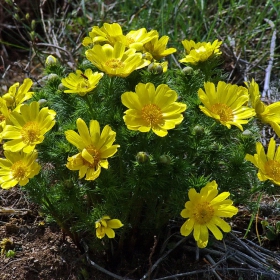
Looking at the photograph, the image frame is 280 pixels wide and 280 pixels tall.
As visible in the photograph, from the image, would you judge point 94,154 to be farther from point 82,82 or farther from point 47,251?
point 47,251

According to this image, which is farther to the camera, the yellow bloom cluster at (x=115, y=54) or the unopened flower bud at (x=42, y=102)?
the unopened flower bud at (x=42, y=102)

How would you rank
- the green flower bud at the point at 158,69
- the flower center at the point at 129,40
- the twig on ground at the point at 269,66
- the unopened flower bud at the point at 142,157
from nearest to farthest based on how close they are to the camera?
1. the unopened flower bud at the point at 142,157
2. the green flower bud at the point at 158,69
3. the flower center at the point at 129,40
4. the twig on ground at the point at 269,66

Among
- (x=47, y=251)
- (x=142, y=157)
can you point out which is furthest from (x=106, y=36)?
(x=47, y=251)

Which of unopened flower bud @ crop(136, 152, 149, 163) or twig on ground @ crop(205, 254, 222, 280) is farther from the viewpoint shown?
twig on ground @ crop(205, 254, 222, 280)

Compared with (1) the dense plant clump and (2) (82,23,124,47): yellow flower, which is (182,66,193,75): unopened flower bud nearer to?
(1) the dense plant clump

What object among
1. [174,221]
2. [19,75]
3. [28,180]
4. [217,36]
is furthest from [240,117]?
[19,75]

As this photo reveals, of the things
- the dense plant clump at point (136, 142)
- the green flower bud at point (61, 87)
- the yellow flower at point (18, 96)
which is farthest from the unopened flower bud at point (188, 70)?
the yellow flower at point (18, 96)

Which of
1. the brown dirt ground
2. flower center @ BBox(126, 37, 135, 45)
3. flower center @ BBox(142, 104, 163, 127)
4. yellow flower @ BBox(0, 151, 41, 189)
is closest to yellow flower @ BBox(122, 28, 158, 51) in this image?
flower center @ BBox(126, 37, 135, 45)

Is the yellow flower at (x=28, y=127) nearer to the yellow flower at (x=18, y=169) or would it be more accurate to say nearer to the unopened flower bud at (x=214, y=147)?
the yellow flower at (x=18, y=169)
